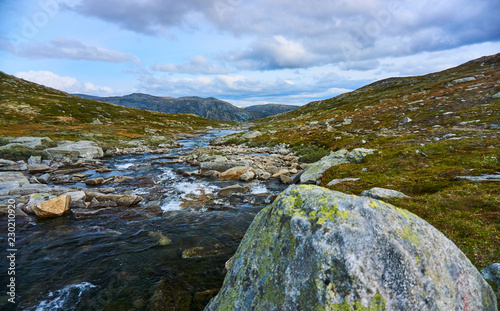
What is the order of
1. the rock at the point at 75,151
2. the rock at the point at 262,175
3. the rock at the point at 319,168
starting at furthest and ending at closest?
1. the rock at the point at 75,151
2. the rock at the point at 262,175
3. the rock at the point at 319,168

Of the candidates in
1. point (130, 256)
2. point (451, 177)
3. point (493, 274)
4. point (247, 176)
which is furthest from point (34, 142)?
point (451, 177)

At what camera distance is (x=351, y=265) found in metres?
4.94

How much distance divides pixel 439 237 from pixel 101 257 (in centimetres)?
1525

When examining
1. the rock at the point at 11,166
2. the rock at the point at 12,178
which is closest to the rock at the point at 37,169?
the rock at the point at 11,166

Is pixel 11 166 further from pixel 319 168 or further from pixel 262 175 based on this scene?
pixel 319 168

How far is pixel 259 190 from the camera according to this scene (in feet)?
78.4

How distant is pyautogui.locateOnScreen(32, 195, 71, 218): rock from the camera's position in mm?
16406

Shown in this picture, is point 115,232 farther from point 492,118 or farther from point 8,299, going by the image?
point 492,118

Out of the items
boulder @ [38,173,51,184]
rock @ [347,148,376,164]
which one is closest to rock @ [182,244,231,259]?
rock @ [347,148,376,164]

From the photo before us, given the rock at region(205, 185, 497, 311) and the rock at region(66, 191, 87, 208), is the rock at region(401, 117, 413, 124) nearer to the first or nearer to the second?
the rock at region(205, 185, 497, 311)

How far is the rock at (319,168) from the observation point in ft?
73.4

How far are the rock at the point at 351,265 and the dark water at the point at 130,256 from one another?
4.93 metres

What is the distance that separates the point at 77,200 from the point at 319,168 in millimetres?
22624

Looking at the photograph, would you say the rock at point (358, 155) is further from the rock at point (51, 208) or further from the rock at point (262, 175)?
the rock at point (51, 208)
